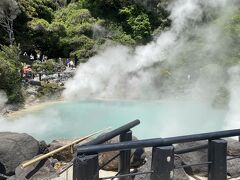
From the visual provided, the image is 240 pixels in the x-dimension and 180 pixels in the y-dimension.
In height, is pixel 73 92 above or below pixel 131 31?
below

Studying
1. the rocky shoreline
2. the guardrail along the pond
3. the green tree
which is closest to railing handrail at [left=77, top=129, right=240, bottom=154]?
the guardrail along the pond

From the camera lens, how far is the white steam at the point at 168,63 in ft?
54.7

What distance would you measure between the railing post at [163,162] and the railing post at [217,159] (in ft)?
1.34

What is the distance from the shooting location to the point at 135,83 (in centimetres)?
1973

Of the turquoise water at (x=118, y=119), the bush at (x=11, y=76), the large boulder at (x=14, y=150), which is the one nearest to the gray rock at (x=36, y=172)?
the large boulder at (x=14, y=150)

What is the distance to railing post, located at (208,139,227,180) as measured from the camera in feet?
8.82

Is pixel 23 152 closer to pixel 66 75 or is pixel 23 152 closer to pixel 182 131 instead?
pixel 182 131

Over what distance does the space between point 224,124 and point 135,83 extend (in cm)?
913

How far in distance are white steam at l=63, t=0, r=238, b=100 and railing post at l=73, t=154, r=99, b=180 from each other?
13805mm

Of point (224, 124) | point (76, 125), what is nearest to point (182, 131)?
point (224, 124)

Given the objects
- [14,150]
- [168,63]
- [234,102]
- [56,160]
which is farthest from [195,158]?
[168,63]

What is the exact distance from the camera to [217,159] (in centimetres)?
269

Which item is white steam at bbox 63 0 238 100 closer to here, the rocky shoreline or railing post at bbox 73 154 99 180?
the rocky shoreline

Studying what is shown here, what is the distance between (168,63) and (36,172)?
1557 centimetres
